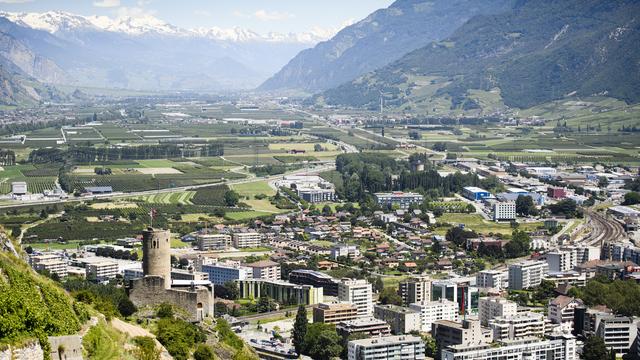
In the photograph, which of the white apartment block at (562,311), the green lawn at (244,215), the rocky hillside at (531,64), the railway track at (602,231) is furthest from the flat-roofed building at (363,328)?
the rocky hillside at (531,64)

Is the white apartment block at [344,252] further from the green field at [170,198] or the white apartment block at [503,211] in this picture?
the green field at [170,198]

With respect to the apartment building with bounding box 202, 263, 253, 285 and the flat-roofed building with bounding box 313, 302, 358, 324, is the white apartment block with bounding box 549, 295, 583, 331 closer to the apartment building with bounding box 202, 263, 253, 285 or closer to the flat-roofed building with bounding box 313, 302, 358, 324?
the flat-roofed building with bounding box 313, 302, 358, 324

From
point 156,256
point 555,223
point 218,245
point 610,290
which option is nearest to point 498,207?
point 555,223

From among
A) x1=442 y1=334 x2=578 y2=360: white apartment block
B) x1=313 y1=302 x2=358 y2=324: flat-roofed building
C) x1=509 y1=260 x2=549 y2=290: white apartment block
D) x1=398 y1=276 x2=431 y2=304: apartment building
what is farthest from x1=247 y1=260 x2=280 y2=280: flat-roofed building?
x1=442 y1=334 x2=578 y2=360: white apartment block

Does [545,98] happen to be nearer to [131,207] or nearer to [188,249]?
[131,207]

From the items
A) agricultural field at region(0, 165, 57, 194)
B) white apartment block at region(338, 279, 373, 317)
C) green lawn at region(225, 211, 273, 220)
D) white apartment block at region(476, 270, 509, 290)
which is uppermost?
white apartment block at region(338, 279, 373, 317)

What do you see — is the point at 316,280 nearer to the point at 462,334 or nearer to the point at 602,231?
the point at 462,334
